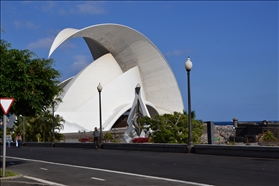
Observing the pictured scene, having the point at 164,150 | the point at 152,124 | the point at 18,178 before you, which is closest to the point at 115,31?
the point at 152,124

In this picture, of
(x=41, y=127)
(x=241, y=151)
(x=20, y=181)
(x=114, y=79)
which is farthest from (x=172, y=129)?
(x=114, y=79)

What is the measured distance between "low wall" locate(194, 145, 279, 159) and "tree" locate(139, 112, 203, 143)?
21.7 feet

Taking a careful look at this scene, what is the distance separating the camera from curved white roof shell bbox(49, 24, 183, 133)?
47.5 meters

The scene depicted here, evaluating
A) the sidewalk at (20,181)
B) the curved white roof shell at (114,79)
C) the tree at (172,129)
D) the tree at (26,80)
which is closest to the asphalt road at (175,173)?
the sidewalk at (20,181)

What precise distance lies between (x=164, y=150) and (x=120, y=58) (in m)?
35.4

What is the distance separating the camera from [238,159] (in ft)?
45.3

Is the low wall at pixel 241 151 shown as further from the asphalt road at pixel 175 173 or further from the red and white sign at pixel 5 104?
the red and white sign at pixel 5 104

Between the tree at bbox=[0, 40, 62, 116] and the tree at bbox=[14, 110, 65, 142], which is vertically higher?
the tree at bbox=[0, 40, 62, 116]

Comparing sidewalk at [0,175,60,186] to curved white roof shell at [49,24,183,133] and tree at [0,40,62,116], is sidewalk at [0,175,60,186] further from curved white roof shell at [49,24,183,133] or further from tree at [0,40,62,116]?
curved white roof shell at [49,24,183,133]

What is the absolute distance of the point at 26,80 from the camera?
13.0 m

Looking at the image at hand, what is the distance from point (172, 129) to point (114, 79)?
27.3 metres

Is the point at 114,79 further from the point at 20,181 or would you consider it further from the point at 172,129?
the point at 20,181

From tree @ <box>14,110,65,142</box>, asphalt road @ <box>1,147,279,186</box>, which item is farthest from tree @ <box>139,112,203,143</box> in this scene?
tree @ <box>14,110,65,142</box>

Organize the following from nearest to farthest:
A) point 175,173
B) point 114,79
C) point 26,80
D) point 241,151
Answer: point 175,173 < point 26,80 < point 241,151 < point 114,79
